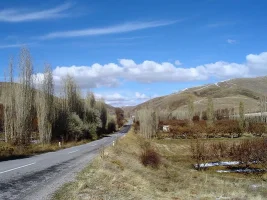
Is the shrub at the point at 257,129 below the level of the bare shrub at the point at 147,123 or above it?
below

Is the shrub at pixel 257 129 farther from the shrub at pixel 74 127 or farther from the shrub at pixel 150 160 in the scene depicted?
the shrub at pixel 150 160

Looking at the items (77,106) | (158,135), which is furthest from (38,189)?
(158,135)

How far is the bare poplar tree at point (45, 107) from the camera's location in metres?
44.6

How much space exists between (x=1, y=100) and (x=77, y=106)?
2336 cm

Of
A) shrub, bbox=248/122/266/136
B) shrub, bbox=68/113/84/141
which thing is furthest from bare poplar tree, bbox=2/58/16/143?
shrub, bbox=248/122/266/136

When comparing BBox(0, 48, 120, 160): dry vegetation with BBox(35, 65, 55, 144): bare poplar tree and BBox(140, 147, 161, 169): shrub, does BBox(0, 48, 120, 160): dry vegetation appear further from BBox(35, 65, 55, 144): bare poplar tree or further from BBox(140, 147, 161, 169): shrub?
BBox(140, 147, 161, 169): shrub

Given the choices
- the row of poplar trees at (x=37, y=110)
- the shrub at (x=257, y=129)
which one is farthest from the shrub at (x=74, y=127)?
the shrub at (x=257, y=129)

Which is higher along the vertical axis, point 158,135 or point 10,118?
point 10,118

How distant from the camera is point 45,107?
45719 mm

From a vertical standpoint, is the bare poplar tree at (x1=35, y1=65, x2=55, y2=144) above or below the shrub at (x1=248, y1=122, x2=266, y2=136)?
above

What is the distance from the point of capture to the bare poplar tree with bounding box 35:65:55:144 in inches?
1757

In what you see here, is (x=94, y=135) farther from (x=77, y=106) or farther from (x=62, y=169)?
(x=62, y=169)

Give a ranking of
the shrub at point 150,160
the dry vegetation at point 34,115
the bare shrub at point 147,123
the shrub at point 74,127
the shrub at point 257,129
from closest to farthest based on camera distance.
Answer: the shrub at point 150,160 < the dry vegetation at point 34,115 < the shrub at point 74,127 < the bare shrub at point 147,123 < the shrub at point 257,129

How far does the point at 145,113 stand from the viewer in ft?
230
